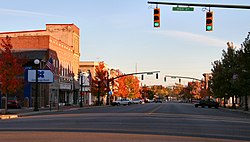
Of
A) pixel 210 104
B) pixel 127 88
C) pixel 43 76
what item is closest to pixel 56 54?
pixel 43 76

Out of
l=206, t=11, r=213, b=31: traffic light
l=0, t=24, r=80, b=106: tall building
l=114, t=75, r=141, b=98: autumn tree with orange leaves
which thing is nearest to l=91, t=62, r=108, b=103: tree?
l=0, t=24, r=80, b=106: tall building

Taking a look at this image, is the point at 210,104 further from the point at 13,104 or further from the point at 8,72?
the point at 8,72

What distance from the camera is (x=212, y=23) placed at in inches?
965

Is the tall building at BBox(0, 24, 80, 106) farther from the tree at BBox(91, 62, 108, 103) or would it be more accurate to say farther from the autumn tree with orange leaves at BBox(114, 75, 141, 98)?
the autumn tree with orange leaves at BBox(114, 75, 141, 98)

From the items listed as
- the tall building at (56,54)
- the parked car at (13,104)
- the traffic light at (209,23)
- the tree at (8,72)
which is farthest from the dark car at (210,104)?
the traffic light at (209,23)

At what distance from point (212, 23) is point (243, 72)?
30377mm

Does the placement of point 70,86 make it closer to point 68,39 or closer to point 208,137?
point 68,39

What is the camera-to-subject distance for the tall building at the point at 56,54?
69438 mm

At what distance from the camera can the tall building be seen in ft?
228

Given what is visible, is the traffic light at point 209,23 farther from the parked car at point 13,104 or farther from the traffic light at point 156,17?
the parked car at point 13,104

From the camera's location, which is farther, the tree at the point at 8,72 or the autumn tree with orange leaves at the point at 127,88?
the autumn tree with orange leaves at the point at 127,88

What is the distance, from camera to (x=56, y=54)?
73.9m

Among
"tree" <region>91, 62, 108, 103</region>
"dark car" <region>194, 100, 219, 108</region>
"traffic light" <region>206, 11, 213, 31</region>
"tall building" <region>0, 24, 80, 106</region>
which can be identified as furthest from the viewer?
"tree" <region>91, 62, 108, 103</region>

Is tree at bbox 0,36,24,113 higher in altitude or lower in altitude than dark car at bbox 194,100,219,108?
higher
